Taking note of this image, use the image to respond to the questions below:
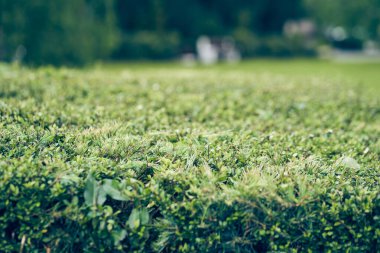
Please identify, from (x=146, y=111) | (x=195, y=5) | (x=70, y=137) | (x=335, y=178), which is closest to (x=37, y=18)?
(x=146, y=111)

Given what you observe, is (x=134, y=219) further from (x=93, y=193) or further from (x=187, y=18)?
(x=187, y=18)

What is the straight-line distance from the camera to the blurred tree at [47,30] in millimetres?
13820

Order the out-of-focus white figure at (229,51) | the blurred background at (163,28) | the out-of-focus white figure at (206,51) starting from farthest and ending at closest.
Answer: the out-of-focus white figure at (229,51)
the out-of-focus white figure at (206,51)
the blurred background at (163,28)

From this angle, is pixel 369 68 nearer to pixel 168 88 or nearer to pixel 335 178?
pixel 168 88

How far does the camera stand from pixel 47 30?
14375mm

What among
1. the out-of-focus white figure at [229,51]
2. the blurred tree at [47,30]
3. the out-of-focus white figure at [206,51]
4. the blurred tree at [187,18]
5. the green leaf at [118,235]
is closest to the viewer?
the green leaf at [118,235]

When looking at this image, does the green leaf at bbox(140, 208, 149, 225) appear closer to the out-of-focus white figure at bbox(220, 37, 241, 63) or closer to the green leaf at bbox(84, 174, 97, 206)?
the green leaf at bbox(84, 174, 97, 206)

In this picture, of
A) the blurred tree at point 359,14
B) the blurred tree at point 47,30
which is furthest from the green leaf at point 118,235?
the blurred tree at point 359,14

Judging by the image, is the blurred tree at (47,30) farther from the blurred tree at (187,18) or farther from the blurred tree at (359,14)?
the blurred tree at (359,14)

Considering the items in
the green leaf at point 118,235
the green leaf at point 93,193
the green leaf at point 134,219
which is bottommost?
the green leaf at point 118,235

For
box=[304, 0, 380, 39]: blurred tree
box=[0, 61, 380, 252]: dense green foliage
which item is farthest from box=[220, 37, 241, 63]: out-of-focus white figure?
box=[0, 61, 380, 252]: dense green foliage

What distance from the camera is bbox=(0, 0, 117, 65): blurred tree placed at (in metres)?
13.8

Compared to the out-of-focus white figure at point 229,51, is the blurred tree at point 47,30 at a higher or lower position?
higher

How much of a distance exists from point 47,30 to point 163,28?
69.2 feet
